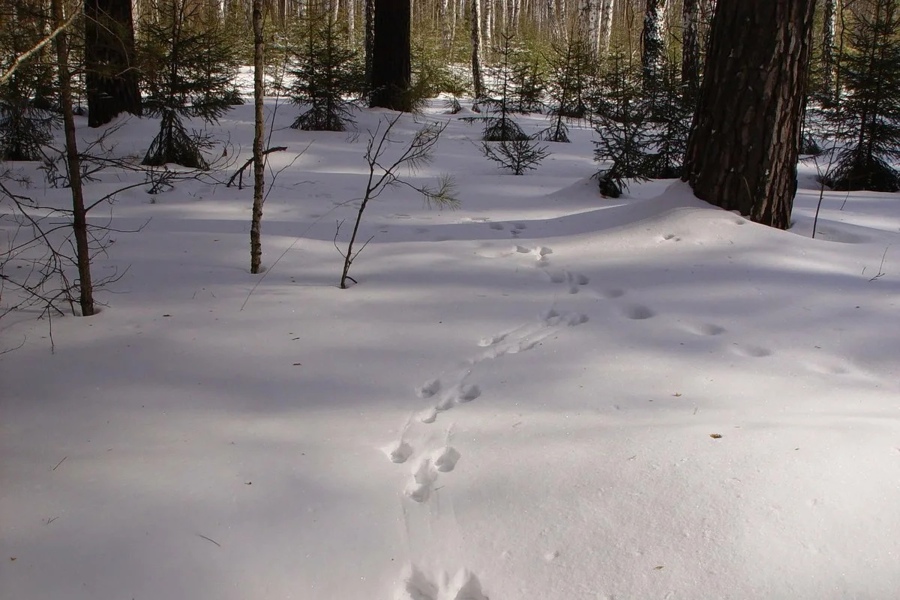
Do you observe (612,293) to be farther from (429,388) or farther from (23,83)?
(23,83)

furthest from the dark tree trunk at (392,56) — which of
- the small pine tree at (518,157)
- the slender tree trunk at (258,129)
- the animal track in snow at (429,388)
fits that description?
the animal track in snow at (429,388)

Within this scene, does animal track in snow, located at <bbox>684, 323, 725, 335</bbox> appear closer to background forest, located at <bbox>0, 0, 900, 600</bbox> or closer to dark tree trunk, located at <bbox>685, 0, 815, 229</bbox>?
background forest, located at <bbox>0, 0, 900, 600</bbox>

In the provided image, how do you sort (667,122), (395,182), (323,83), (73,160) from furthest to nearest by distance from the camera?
1. (323,83)
2. (667,122)
3. (395,182)
4. (73,160)

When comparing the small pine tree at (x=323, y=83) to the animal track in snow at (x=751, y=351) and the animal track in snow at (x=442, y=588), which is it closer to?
the animal track in snow at (x=751, y=351)

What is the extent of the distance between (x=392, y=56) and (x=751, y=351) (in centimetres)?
845

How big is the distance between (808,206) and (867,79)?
2.57m

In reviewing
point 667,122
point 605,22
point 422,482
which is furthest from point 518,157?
point 605,22

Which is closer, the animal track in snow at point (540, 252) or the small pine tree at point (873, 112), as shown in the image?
the animal track in snow at point (540, 252)

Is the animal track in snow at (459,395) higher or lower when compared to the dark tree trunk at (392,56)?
lower

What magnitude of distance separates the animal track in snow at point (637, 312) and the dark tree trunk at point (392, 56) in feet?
23.5

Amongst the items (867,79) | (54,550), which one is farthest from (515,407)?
(867,79)

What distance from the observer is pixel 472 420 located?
2857 mm

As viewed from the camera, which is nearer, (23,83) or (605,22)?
(23,83)

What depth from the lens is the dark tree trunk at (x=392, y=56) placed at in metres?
10.2
